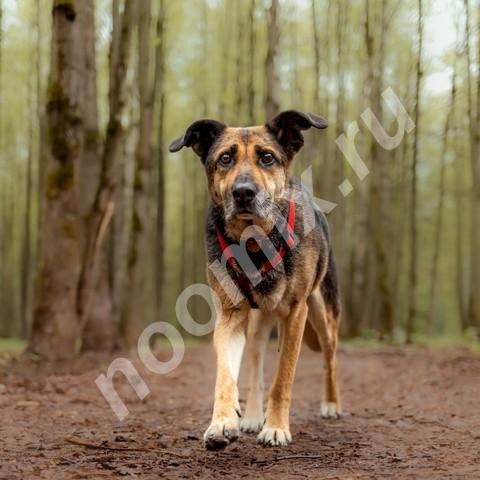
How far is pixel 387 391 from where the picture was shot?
859 cm

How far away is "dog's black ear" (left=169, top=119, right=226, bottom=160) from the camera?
5.45 meters

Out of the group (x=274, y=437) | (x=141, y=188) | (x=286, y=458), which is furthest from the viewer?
(x=141, y=188)

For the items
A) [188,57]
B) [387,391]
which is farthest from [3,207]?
[387,391]

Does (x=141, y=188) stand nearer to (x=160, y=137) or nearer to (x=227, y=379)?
(x=160, y=137)

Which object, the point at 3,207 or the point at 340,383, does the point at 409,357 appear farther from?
the point at 3,207

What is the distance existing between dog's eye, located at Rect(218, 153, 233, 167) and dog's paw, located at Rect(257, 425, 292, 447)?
6.52ft

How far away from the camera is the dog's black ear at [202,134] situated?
5.45 metres

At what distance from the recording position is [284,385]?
5230 millimetres

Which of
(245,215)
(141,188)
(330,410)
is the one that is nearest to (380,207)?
(141,188)

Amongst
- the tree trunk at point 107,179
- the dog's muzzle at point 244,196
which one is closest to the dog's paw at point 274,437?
the dog's muzzle at point 244,196

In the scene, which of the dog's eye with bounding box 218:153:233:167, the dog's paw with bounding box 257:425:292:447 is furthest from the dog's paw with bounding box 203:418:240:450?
the dog's eye with bounding box 218:153:233:167

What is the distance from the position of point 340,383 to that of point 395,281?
8.94 m

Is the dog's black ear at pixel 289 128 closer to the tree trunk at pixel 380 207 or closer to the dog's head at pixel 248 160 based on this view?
the dog's head at pixel 248 160

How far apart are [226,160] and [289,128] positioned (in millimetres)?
725
